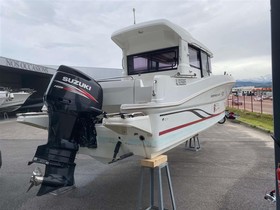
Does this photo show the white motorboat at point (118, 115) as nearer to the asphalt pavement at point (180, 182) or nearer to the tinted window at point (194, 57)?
the tinted window at point (194, 57)

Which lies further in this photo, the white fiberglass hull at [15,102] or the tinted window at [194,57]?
the white fiberglass hull at [15,102]

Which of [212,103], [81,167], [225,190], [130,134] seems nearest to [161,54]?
[212,103]

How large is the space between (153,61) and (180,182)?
2.06m

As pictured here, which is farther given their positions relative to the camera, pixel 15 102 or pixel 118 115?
pixel 15 102

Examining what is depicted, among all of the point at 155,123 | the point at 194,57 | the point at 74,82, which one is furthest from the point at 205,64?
the point at 74,82

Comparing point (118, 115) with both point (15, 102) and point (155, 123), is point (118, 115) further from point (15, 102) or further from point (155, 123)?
point (15, 102)

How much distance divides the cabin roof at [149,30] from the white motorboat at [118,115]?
15mm

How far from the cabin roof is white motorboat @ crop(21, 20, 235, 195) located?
2 centimetres

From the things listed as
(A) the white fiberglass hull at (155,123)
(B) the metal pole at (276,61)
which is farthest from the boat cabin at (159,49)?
(B) the metal pole at (276,61)

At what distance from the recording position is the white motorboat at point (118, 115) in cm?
240

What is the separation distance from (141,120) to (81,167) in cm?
276

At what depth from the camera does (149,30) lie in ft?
12.3

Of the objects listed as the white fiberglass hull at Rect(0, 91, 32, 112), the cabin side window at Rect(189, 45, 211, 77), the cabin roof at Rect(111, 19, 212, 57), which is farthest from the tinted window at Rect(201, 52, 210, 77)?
the white fiberglass hull at Rect(0, 91, 32, 112)

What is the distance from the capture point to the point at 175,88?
2.84 m
